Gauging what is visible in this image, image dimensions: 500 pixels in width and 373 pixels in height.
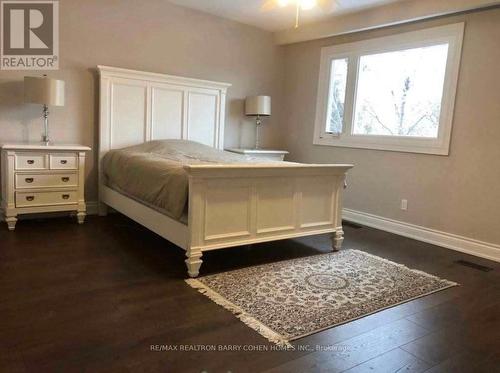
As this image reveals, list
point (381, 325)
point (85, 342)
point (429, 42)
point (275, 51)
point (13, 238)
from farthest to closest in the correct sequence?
point (275, 51) → point (429, 42) → point (13, 238) → point (381, 325) → point (85, 342)

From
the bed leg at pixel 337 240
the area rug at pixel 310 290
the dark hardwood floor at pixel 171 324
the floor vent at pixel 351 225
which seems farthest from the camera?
the floor vent at pixel 351 225

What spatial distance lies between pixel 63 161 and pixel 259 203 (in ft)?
6.63

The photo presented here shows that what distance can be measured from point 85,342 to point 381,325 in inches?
58.8

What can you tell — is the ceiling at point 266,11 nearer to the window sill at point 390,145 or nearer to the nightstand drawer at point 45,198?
the window sill at point 390,145

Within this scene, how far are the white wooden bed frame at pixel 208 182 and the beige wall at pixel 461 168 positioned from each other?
114cm

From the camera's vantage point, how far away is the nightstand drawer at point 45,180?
364 cm

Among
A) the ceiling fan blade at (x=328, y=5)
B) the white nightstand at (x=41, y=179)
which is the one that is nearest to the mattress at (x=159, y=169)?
the white nightstand at (x=41, y=179)

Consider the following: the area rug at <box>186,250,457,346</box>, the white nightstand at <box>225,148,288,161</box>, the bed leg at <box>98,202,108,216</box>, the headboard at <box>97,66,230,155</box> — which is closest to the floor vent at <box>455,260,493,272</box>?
the area rug at <box>186,250,457,346</box>

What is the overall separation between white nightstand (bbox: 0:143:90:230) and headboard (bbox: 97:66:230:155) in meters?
0.46

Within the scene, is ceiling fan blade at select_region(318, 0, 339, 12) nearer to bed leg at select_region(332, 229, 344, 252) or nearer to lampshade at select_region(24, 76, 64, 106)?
bed leg at select_region(332, 229, 344, 252)

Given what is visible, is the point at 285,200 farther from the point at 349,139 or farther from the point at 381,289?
the point at 349,139

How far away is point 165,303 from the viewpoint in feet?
7.54

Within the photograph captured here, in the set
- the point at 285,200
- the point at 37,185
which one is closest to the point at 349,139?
the point at 285,200

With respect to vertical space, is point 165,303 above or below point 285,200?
below
